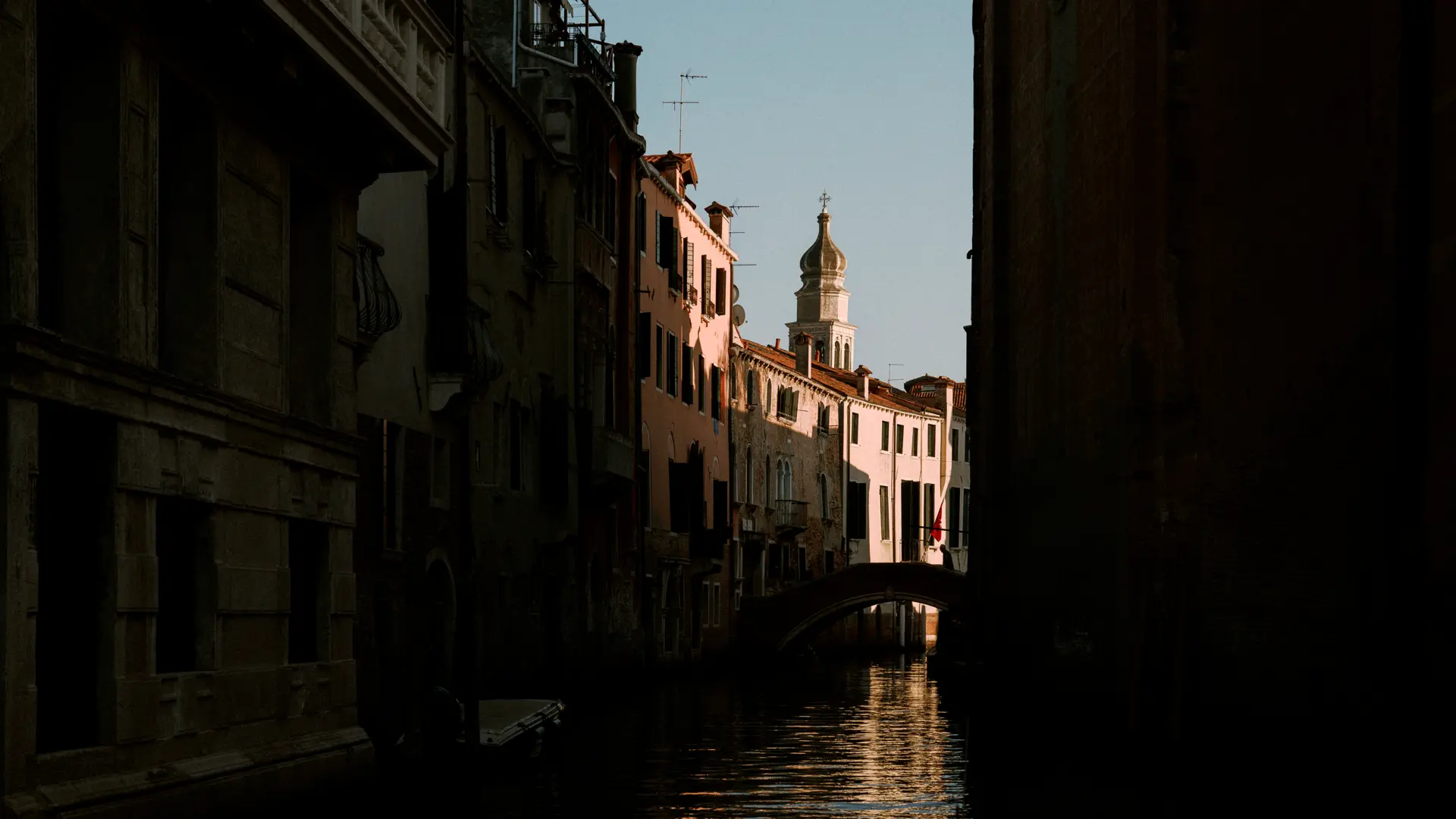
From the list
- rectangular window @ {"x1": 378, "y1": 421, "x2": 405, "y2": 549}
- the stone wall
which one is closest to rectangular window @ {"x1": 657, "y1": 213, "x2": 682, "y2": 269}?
the stone wall

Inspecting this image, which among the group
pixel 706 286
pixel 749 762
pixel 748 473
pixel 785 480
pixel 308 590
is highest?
pixel 706 286

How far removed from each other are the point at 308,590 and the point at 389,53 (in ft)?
11.6

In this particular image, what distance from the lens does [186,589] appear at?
35.1 ft

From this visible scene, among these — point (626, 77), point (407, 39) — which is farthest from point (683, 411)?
point (407, 39)

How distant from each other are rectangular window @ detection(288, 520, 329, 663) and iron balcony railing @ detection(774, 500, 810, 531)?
1601 inches

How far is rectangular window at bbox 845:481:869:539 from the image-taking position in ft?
210

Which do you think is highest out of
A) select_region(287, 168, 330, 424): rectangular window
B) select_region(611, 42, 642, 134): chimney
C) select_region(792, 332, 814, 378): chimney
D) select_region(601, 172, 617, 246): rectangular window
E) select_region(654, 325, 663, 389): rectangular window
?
select_region(611, 42, 642, 134): chimney

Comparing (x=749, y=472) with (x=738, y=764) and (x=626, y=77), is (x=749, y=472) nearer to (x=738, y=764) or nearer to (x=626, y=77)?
(x=626, y=77)

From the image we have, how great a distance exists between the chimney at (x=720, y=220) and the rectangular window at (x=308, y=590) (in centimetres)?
3343

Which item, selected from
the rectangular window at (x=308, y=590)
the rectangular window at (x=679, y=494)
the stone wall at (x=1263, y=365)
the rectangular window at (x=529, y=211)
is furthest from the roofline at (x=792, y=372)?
the rectangular window at (x=308, y=590)

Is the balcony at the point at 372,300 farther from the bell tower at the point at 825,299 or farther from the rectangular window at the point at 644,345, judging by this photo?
the bell tower at the point at 825,299

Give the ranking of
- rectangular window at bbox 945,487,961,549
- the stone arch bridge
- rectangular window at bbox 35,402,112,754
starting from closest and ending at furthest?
1. rectangular window at bbox 35,402,112,754
2. the stone arch bridge
3. rectangular window at bbox 945,487,961,549

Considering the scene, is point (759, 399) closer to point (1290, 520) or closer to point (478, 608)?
point (478, 608)

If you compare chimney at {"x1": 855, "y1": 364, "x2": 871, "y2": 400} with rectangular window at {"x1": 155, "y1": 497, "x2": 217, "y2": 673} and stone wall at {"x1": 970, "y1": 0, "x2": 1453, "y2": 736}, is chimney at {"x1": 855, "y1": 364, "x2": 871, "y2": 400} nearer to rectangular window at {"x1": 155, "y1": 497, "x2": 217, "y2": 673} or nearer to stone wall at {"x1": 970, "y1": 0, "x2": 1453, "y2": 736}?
stone wall at {"x1": 970, "y1": 0, "x2": 1453, "y2": 736}
